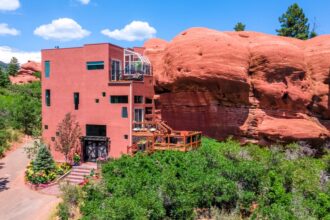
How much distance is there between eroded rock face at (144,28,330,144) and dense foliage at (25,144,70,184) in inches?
515

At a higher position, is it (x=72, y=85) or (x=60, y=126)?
(x=72, y=85)

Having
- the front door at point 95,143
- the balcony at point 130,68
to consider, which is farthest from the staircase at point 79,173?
the balcony at point 130,68

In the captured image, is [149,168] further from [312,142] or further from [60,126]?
[312,142]

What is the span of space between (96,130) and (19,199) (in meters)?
8.66

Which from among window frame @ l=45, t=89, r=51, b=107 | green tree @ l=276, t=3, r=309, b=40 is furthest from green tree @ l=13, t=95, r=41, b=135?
green tree @ l=276, t=3, r=309, b=40

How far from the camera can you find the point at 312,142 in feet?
79.5

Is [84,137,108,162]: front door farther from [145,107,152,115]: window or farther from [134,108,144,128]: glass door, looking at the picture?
[145,107,152,115]: window

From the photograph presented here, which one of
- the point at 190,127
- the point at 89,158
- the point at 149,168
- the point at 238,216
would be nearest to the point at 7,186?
the point at 89,158

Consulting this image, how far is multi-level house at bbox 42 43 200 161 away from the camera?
81.6 feet

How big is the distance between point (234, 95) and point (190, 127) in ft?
17.8

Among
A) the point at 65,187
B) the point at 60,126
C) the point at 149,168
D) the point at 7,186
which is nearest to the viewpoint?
the point at 65,187

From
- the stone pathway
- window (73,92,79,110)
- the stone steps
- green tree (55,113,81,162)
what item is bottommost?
the stone pathway

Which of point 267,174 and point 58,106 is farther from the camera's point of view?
point 58,106

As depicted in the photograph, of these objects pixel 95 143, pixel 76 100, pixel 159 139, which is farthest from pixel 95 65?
pixel 159 139
